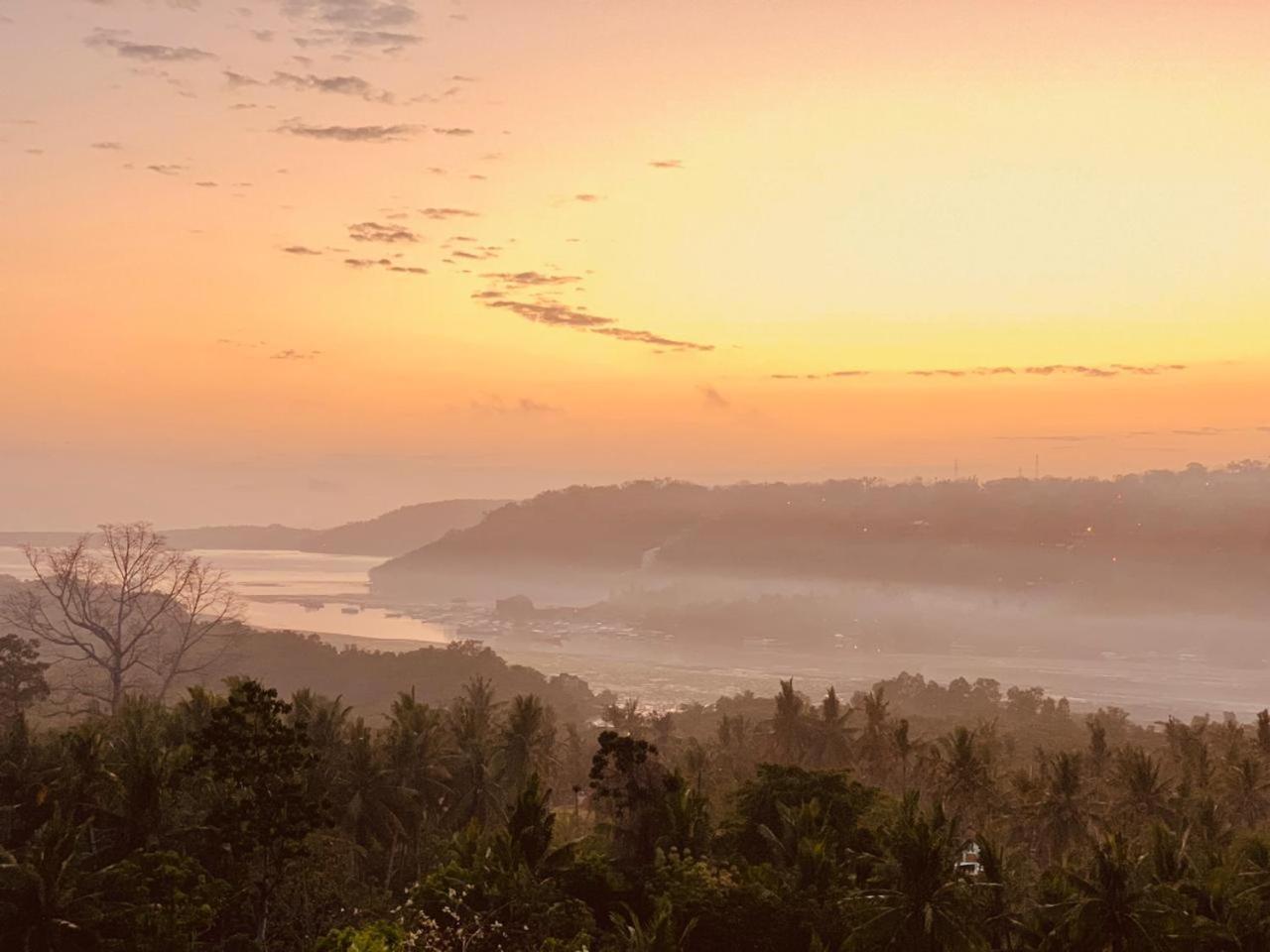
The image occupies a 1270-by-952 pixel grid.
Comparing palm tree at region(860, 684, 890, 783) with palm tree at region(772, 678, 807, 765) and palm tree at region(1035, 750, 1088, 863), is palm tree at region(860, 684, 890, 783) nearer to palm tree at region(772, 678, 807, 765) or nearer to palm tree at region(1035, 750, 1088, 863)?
palm tree at region(772, 678, 807, 765)

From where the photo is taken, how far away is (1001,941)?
60.9m

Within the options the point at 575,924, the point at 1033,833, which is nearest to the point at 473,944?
the point at 575,924

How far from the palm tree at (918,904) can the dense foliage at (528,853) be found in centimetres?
10

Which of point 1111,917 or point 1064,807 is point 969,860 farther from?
point 1111,917

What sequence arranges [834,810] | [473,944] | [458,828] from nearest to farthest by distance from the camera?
1. [473,944]
2. [834,810]
3. [458,828]

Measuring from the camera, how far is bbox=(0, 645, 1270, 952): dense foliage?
51.5 metres

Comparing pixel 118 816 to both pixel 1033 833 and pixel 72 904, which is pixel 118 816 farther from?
pixel 1033 833

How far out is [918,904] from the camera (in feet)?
180

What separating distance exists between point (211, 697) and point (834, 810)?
4861 centimetres

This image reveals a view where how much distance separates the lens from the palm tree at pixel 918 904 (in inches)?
2156

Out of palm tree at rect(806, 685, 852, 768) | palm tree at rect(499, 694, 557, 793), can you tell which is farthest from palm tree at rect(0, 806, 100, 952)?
palm tree at rect(806, 685, 852, 768)

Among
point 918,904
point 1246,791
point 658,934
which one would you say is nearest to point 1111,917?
point 918,904

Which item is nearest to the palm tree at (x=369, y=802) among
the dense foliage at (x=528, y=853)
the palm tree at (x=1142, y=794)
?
the dense foliage at (x=528, y=853)

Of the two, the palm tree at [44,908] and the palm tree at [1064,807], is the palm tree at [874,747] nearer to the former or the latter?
the palm tree at [1064,807]
